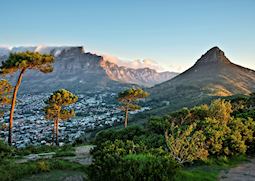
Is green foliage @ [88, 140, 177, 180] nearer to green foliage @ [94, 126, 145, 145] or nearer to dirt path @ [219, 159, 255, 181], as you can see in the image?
dirt path @ [219, 159, 255, 181]

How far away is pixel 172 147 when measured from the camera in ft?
49.3

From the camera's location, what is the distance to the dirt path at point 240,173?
1374 centimetres

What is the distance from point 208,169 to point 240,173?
148 centimetres

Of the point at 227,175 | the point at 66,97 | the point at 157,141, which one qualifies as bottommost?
the point at 227,175

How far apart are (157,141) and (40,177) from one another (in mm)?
8480

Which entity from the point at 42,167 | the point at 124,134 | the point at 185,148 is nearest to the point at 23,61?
the point at 124,134

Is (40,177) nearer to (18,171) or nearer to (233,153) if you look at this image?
(18,171)

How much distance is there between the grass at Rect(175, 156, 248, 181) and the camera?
1230cm

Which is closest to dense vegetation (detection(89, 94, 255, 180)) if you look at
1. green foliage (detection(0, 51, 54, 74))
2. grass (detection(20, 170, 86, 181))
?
grass (detection(20, 170, 86, 181))

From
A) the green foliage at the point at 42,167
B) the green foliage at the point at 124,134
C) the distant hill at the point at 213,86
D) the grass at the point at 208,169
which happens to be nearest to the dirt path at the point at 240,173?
the grass at the point at 208,169

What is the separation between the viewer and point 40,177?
38.0ft

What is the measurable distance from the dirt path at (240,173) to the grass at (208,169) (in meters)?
0.34

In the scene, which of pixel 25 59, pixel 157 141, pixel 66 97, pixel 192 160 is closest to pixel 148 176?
pixel 192 160

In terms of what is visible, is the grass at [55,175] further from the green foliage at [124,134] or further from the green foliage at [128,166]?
the green foliage at [124,134]
